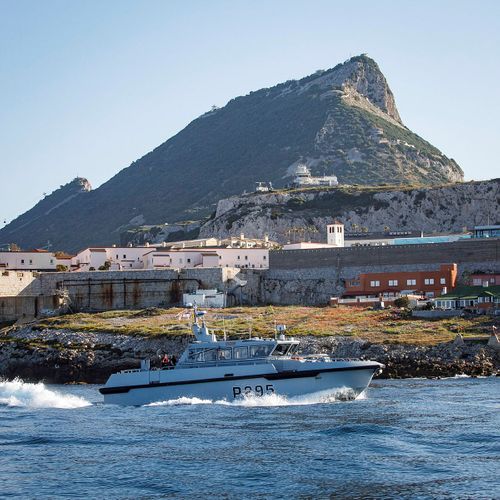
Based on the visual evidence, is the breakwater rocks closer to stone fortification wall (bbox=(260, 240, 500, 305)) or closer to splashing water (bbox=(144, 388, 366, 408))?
splashing water (bbox=(144, 388, 366, 408))

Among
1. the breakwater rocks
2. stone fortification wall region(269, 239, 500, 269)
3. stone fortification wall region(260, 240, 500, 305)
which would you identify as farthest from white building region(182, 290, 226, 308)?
the breakwater rocks

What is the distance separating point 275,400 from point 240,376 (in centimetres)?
196

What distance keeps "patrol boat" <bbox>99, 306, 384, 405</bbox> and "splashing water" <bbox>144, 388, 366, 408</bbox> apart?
122 mm

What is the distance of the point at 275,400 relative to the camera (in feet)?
162

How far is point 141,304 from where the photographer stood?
327 feet

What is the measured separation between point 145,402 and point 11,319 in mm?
47974

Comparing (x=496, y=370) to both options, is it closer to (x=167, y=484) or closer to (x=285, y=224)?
(x=167, y=484)

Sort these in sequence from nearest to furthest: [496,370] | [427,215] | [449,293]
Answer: [496,370] < [449,293] < [427,215]

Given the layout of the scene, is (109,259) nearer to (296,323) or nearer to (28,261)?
(28,261)

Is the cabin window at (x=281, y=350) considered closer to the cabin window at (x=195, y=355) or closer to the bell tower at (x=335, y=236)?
the cabin window at (x=195, y=355)

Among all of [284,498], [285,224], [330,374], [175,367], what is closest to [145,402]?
[175,367]

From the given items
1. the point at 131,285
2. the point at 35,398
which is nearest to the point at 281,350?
the point at 35,398

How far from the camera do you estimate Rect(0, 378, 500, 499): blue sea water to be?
30547 mm

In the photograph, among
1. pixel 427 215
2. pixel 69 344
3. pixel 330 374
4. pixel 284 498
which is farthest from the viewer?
pixel 427 215
